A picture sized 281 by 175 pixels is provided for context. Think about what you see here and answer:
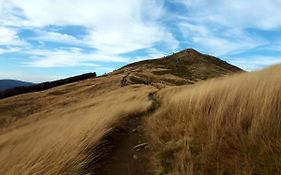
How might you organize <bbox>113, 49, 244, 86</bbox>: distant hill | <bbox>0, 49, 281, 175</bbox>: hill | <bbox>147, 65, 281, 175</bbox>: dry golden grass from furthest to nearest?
<bbox>113, 49, 244, 86</bbox>: distant hill → <bbox>0, 49, 281, 175</bbox>: hill → <bbox>147, 65, 281, 175</bbox>: dry golden grass

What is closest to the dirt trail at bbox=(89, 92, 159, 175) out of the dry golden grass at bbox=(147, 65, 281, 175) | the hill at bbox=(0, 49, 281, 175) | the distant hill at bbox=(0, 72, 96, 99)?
the hill at bbox=(0, 49, 281, 175)

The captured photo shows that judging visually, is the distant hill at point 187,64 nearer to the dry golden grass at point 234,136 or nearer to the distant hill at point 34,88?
the distant hill at point 34,88

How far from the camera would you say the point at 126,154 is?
970 cm

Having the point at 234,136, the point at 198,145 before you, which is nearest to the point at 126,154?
the point at 198,145

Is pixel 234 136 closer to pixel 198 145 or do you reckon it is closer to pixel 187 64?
pixel 198 145

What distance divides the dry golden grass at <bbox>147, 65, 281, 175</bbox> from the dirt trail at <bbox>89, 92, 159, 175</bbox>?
36cm

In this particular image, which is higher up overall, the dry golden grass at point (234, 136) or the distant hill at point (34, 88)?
the dry golden grass at point (234, 136)

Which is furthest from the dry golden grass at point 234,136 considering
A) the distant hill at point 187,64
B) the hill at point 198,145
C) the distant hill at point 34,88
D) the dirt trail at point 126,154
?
the distant hill at point 187,64

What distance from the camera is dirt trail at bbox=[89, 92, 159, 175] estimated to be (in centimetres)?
806

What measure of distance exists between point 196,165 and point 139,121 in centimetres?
917

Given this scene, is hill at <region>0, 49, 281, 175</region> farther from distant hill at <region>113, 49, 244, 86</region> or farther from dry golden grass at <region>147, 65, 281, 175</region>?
distant hill at <region>113, 49, 244, 86</region>

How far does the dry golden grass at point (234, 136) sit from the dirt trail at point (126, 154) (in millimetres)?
359

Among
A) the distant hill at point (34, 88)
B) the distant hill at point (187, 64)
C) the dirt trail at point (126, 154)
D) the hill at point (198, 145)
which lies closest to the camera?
the hill at point (198, 145)

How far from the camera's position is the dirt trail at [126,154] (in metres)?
8.06
